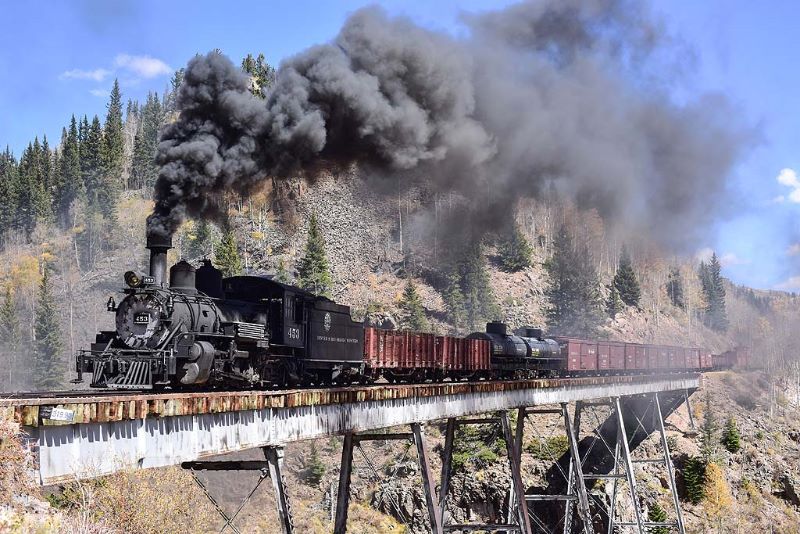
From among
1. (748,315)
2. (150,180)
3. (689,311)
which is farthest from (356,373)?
(748,315)

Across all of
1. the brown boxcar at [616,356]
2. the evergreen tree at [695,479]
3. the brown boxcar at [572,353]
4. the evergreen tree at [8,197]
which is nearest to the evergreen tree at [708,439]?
the evergreen tree at [695,479]

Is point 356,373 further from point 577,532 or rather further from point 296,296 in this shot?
point 577,532

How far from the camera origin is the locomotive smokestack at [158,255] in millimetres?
17188

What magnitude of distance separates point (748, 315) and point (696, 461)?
9833 cm

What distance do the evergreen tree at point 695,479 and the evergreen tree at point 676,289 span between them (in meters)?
68.3

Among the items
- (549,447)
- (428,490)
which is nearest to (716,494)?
(549,447)

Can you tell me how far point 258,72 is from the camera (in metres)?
132

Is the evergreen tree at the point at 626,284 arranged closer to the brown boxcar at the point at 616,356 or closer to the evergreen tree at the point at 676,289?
the evergreen tree at the point at 676,289

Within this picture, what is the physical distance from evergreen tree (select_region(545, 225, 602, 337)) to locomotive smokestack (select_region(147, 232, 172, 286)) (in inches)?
2737

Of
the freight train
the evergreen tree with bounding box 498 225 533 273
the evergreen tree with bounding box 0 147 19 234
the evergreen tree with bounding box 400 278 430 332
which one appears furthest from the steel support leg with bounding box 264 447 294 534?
the evergreen tree with bounding box 0 147 19 234

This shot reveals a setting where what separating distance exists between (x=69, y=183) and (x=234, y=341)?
102745 mm

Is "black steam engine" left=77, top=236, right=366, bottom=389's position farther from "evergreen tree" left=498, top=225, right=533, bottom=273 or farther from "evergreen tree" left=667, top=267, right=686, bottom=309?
"evergreen tree" left=667, top=267, right=686, bottom=309

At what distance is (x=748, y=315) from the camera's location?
13962 centimetres

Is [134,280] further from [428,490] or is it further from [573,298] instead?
[573,298]
